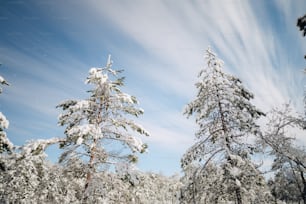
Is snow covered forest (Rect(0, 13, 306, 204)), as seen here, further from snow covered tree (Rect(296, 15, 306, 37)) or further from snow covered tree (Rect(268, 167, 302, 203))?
snow covered tree (Rect(268, 167, 302, 203))

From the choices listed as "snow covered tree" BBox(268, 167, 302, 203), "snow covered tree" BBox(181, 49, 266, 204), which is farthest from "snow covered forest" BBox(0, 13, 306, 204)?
"snow covered tree" BBox(268, 167, 302, 203)

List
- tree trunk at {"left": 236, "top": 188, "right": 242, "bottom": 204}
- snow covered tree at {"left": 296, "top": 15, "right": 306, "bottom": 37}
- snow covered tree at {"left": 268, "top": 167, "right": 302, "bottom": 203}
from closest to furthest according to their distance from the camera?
snow covered tree at {"left": 296, "top": 15, "right": 306, "bottom": 37}
tree trunk at {"left": 236, "top": 188, "right": 242, "bottom": 204}
snow covered tree at {"left": 268, "top": 167, "right": 302, "bottom": 203}

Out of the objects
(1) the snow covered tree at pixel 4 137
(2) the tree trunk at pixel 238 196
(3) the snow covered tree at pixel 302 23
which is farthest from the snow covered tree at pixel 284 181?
(1) the snow covered tree at pixel 4 137

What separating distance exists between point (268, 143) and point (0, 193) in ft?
125

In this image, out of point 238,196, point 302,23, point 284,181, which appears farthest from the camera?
point 284,181

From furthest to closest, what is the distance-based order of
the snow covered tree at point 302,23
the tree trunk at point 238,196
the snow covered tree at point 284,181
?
the snow covered tree at point 284,181, the tree trunk at point 238,196, the snow covered tree at point 302,23

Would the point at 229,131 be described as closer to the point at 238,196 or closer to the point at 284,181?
the point at 238,196

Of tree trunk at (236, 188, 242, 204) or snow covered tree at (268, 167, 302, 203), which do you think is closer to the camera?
tree trunk at (236, 188, 242, 204)

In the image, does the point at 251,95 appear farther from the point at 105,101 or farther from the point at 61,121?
the point at 61,121

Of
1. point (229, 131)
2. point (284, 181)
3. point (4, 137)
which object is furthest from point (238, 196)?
point (284, 181)

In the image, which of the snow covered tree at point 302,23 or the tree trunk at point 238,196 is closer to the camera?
the snow covered tree at point 302,23

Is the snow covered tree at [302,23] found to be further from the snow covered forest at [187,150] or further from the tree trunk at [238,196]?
the tree trunk at [238,196]

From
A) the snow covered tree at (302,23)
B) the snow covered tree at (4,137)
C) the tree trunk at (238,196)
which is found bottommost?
the tree trunk at (238,196)

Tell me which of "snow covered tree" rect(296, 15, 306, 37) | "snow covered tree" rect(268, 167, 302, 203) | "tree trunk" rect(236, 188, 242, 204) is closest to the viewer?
"snow covered tree" rect(296, 15, 306, 37)
